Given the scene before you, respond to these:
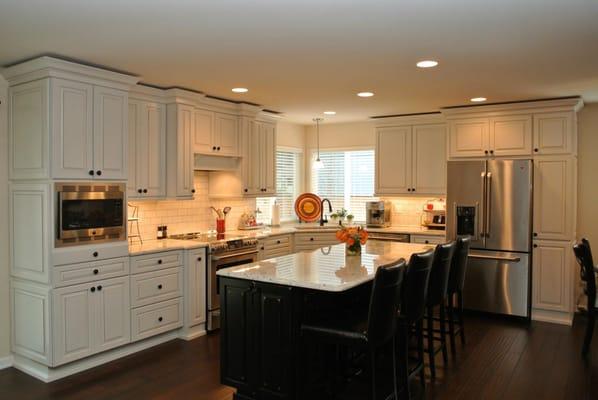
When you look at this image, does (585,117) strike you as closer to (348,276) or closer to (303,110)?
(303,110)

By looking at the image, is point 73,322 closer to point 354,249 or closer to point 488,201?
point 354,249

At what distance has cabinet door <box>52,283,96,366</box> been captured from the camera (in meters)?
3.72

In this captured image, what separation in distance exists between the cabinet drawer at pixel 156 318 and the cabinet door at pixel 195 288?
9 centimetres

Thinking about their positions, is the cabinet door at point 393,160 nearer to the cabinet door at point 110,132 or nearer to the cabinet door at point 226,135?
the cabinet door at point 226,135

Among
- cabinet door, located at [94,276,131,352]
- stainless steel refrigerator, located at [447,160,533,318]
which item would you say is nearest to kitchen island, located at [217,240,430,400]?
cabinet door, located at [94,276,131,352]

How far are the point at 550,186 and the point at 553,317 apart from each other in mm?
1472

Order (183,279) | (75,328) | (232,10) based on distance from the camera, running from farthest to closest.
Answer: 1. (183,279)
2. (75,328)
3. (232,10)

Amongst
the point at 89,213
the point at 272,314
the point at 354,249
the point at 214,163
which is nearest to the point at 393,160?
the point at 214,163

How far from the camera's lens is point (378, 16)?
2.79 meters

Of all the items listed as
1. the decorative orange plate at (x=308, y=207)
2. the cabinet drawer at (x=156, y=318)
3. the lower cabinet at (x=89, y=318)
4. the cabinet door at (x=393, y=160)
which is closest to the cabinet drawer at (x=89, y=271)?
the lower cabinet at (x=89, y=318)

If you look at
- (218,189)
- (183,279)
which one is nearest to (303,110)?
(218,189)

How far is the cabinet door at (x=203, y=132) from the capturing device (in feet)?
16.9

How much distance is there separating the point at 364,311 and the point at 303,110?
11.4ft

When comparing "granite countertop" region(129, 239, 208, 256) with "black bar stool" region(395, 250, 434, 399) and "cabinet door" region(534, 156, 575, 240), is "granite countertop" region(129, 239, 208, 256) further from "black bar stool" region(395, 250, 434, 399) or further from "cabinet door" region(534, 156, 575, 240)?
"cabinet door" region(534, 156, 575, 240)
